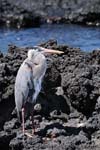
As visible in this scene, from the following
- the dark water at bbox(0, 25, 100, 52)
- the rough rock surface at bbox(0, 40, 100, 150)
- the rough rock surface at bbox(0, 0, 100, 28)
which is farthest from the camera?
the rough rock surface at bbox(0, 0, 100, 28)

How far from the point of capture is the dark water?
2391cm

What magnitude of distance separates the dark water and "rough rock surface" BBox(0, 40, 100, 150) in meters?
11.5

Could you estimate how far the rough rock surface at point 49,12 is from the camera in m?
32.4

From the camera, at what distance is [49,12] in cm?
3647

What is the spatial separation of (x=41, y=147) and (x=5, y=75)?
188 cm

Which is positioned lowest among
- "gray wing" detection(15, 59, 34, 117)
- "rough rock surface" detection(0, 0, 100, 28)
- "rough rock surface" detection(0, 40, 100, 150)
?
"rough rock surface" detection(0, 0, 100, 28)

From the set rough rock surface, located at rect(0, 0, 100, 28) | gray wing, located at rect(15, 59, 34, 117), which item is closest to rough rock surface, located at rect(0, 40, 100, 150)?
gray wing, located at rect(15, 59, 34, 117)

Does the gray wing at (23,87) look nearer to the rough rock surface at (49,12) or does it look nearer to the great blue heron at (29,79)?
the great blue heron at (29,79)

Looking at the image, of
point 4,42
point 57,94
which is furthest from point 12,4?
point 57,94

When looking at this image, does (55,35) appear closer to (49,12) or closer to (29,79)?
(49,12)

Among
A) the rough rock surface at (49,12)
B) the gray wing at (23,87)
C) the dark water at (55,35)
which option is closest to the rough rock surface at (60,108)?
the gray wing at (23,87)

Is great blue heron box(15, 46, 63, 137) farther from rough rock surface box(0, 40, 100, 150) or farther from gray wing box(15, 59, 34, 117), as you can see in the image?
rough rock surface box(0, 40, 100, 150)

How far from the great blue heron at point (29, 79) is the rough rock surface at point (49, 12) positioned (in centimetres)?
2265

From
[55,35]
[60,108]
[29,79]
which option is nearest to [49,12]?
[55,35]
